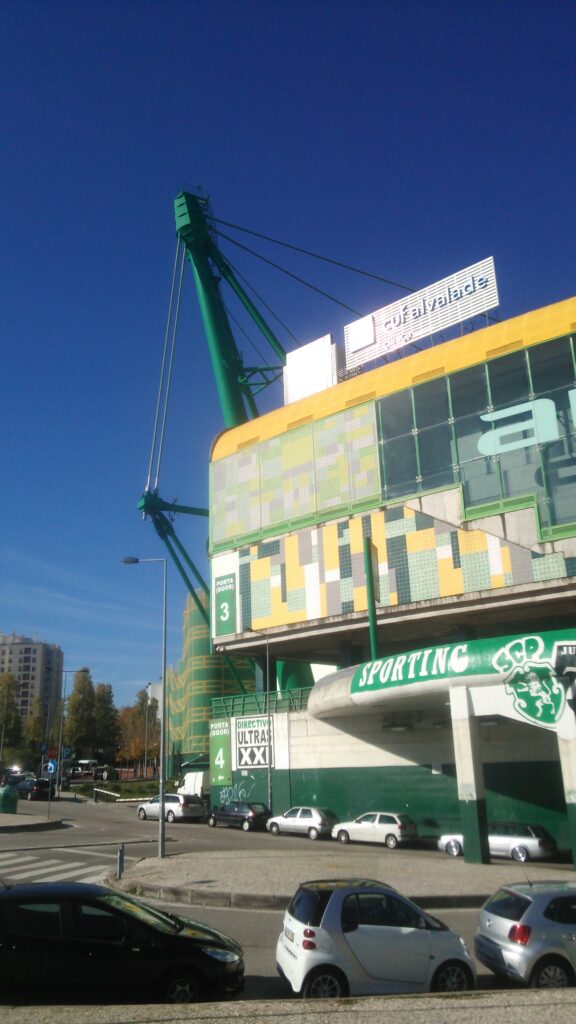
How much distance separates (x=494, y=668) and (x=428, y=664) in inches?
121

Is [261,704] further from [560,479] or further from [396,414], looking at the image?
[560,479]

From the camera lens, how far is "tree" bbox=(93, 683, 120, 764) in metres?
109

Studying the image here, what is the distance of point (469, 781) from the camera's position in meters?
24.5

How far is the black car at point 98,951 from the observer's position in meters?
7.93

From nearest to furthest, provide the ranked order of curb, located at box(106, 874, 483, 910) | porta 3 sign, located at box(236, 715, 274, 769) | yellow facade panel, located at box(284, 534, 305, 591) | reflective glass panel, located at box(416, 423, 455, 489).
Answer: curb, located at box(106, 874, 483, 910), reflective glass panel, located at box(416, 423, 455, 489), porta 3 sign, located at box(236, 715, 274, 769), yellow facade panel, located at box(284, 534, 305, 591)

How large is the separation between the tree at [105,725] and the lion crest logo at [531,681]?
93.5 metres

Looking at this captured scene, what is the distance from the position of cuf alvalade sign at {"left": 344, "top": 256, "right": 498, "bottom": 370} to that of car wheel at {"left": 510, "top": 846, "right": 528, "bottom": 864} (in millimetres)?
25126

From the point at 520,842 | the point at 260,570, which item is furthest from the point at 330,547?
the point at 520,842

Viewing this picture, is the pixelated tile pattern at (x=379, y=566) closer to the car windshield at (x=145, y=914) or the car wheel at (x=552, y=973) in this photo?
the car wheel at (x=552, y=973)

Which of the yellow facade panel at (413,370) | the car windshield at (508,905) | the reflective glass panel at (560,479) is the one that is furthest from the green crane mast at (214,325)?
the car windshield at (508,905)

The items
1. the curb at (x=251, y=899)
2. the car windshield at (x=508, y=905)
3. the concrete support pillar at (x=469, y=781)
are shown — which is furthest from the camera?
the concrete support pillar at (x=469, y=781)

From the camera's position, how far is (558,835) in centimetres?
3011

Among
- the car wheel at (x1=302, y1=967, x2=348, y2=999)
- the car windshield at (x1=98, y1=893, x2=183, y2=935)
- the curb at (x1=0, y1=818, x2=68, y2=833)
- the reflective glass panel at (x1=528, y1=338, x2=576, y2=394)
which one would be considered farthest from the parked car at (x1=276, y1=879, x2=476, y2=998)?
the reflective glass panel at (x1=528, y1=338, x2=576, y2=394)

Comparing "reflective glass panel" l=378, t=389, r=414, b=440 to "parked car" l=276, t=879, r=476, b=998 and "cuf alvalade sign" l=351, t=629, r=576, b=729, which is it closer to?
"cuf alvalade sign" l=351, t=629, r=576, b=729
